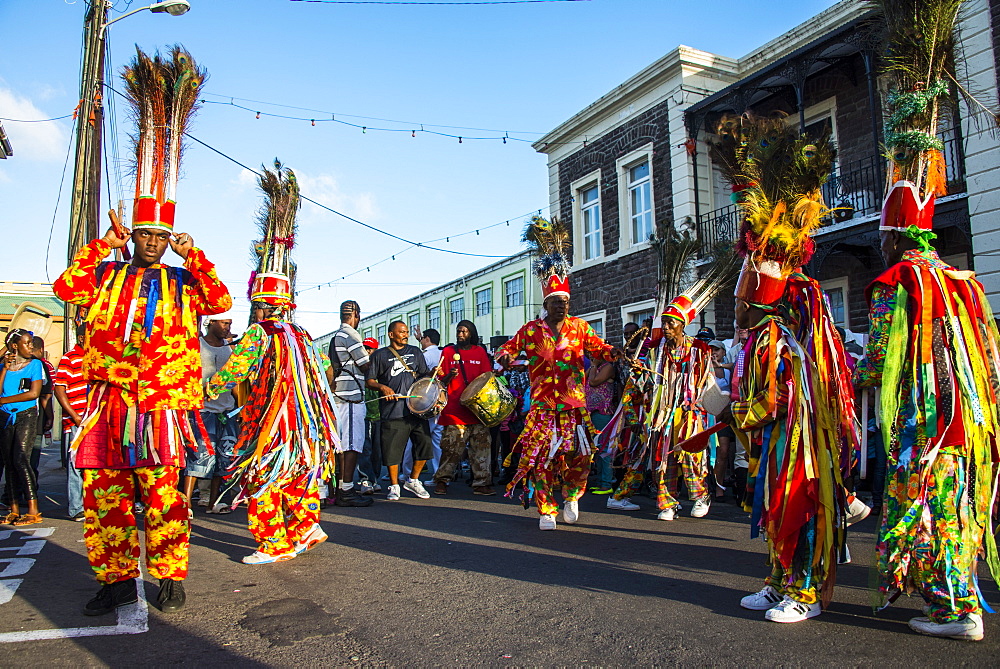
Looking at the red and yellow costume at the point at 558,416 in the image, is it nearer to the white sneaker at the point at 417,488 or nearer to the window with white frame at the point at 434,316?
the white sneaker at the point at 417,488

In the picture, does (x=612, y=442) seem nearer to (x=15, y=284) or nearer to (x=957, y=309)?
(x=957, y=309)

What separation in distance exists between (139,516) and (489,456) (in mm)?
3659

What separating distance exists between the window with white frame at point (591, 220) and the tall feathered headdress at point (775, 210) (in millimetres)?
13942

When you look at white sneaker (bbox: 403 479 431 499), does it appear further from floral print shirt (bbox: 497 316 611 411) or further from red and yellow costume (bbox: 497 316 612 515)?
floral print shirt (bbox: 497 316 611 411)

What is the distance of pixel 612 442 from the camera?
7195mm

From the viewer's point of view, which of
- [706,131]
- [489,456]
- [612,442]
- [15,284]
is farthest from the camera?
[15,284]

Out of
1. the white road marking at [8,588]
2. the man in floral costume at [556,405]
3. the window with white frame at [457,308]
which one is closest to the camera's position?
the white road marking at [8,588]

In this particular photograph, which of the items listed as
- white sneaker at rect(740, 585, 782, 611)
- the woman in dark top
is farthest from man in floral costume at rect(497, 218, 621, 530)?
the woman in dark top

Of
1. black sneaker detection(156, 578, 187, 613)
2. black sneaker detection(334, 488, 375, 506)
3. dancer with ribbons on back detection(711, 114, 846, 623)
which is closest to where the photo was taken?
dancer with ribbons on back detection(711, 114, 846, 623)

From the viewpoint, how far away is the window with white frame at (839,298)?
13.4 metres

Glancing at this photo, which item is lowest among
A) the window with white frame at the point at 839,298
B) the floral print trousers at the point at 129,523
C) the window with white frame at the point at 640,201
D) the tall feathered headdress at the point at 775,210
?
the floral print trousers at the point at 129,523

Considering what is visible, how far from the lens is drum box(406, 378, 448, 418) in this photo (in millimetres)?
7863

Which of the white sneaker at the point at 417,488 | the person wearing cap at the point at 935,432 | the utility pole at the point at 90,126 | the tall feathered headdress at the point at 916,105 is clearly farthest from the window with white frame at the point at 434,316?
the person wearing cap at the point at 935,432

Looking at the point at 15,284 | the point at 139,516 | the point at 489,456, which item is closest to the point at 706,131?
the point at 489,456
